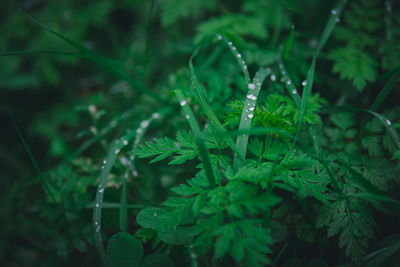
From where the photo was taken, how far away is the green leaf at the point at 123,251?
1.43 meters

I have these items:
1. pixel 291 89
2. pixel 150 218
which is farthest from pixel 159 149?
pixel 291 89

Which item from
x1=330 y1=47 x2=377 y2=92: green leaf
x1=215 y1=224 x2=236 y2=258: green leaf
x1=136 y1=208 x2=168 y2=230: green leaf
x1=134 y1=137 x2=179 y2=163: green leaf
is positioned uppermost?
x1=330 y1=47 x2=377 y2=92: green leaf

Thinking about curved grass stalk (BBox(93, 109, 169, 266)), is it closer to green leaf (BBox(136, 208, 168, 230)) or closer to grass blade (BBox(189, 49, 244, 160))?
green leaf (BBox(136, 208, 168, 230))

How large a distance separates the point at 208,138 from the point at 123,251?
0.85m

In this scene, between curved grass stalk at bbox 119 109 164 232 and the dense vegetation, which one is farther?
curved grass stalk at bbox 119 109 164 232

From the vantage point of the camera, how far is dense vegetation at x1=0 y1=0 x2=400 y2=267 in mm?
1297

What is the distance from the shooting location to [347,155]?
1.61 meters

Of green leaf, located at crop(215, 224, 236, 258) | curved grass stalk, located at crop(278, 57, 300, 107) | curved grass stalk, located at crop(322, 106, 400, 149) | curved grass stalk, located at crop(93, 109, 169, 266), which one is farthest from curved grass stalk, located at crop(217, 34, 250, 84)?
green leaf, located at crop(215, 224, 236, 258)

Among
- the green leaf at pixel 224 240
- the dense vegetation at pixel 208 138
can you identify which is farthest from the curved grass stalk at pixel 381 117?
the green leaf at pixel 224 240

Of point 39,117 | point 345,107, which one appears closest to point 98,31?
point 39,117

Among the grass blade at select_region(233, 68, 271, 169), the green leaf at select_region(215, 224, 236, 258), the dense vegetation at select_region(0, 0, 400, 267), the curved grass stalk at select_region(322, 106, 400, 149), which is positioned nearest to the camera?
the green leaf at select_region(215, 224, 236, 258)

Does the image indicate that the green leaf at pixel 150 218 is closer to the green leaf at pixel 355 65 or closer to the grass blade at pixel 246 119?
the grass blade at pixel 246 119

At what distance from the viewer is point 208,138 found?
1.42m

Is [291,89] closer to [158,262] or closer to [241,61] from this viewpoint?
[241,61]
